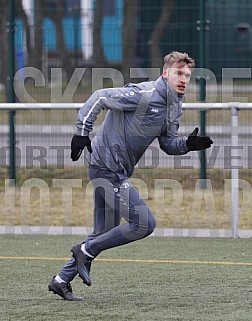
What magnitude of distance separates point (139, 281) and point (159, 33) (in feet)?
21.6

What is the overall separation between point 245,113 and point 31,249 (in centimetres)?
452

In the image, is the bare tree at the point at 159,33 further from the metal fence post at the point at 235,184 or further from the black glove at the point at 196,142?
the black glove at the point at 196,142

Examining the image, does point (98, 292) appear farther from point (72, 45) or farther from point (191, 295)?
point (72, 45)

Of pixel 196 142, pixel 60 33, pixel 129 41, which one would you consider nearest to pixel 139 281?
pixel 196 142

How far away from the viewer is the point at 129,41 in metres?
14.7

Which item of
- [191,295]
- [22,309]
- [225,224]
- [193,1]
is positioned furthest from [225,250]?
[193,1]

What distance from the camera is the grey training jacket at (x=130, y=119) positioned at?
23.9 ft

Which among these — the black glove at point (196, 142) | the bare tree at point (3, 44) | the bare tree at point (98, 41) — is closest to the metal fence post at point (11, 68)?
the bare tree at point (3, 44)

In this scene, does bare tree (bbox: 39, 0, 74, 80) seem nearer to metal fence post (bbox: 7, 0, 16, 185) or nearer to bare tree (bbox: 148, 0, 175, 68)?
metal fence post (bbox: 7, 0, 16, 185)

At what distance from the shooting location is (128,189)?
7430mm

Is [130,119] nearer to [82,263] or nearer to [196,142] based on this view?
[196,142]

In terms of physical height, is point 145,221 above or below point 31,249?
above

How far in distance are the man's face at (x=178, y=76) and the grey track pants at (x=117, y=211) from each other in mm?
780

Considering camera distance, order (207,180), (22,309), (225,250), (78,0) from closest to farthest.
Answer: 1. (22,309)
2. (225,250)
3. (207,180)
4. (78,0)
